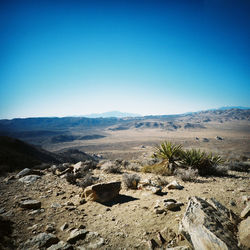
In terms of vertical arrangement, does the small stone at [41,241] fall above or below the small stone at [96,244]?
above

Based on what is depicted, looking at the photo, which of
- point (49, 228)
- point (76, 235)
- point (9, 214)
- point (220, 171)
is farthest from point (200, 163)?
point (9, 214)

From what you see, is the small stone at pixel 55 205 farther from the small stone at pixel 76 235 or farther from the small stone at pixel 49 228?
the small stone at pixel 76 235

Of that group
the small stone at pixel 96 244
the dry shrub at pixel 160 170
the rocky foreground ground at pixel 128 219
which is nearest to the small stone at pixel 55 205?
the rocky foreground ground at pixel 128 219

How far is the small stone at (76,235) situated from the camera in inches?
94.7

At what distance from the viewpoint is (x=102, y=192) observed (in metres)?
3.98

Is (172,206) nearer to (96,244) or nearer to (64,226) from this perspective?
(96,244)

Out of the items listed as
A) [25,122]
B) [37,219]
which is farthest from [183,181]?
[25,122]

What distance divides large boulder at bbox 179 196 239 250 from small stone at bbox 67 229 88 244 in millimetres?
1750

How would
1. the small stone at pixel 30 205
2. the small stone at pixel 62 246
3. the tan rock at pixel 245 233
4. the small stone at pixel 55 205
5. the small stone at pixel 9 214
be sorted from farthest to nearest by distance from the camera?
the small stone at pixel 55 205 → the small stone at pixel 30 205 → the small stone at pixel 9 214 → the small stone at pixel 62 246 → the tan rock at pixel 245 233

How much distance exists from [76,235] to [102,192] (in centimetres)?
153

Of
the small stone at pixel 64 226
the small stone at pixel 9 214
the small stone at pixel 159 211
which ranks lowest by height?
the small stone at pixel 9 214

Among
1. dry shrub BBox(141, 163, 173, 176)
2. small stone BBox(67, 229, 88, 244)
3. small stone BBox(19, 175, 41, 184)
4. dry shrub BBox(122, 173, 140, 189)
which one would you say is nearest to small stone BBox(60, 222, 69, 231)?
small stone BBox(67, 229, 88, 244)

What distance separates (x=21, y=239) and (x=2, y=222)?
31.4 inches

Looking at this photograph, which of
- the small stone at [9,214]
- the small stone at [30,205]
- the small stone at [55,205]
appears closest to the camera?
the small stone at [9,214]
